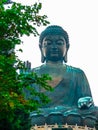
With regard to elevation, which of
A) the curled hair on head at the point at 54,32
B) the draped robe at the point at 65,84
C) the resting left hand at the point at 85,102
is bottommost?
the resting left hand at the point at 85,102

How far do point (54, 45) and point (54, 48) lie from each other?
17 cm

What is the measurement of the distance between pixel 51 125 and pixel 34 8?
16472 millimetres

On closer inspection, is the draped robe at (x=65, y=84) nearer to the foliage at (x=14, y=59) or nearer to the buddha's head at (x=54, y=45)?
the buddha's head at (x=54, y=45)

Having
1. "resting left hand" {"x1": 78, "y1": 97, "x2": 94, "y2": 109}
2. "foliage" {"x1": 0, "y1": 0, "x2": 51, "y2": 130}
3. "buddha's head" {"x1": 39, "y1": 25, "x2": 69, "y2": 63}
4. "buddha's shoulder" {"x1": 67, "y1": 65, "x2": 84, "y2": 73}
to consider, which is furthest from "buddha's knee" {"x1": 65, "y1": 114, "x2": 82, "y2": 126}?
"foliage" {"x1": 0, "y1": 0, "x2": 51, "y2": 130}

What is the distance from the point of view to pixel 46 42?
2547 cm

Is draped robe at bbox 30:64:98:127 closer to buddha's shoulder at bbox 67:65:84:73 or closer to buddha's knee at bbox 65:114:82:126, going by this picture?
buddha's shoulder at bbox 67:65:84:73

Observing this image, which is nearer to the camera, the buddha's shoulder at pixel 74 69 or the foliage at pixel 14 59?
the foliage at pixel 14 59

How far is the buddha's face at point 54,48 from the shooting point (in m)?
25.2

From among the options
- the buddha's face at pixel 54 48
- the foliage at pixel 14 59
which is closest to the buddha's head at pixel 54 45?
the buddha's face at pixel 54 48

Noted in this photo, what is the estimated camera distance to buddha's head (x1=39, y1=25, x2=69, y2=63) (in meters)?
25.2

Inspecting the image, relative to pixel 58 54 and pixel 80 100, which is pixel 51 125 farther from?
pixel 58 54

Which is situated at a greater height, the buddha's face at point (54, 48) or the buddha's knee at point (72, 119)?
the buddha's face at point (54, 48)

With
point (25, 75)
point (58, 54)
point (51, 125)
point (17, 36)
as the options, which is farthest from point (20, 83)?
point (58, 54)

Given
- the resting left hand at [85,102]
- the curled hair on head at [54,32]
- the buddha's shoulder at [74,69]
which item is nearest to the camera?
the resting left hand at [85,102]
